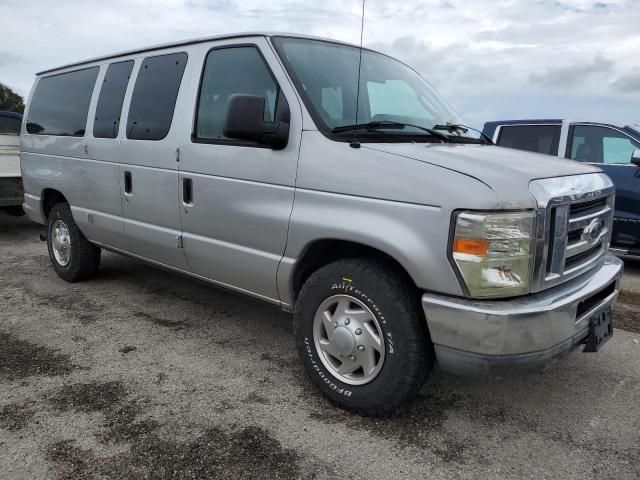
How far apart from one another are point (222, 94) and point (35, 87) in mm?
3381

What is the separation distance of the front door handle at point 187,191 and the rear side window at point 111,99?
1121mm

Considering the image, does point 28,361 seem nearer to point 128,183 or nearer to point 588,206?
point 128,183

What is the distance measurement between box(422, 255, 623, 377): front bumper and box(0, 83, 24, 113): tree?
42563mm

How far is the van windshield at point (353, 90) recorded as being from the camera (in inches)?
121

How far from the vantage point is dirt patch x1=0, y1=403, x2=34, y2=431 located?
275 cm

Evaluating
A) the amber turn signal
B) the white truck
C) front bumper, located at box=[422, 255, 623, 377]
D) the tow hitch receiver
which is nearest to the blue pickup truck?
the tow hitch receiver

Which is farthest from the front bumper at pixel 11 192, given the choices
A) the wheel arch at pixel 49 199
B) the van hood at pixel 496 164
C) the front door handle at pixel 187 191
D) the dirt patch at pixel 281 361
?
the van hood at pixel 496 164

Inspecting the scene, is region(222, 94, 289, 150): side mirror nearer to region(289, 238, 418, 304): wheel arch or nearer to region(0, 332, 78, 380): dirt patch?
region(289, 238, 418, 304): wheel arch

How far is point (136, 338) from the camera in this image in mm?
3965

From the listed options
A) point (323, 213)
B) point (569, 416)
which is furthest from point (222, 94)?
point (569, 416)

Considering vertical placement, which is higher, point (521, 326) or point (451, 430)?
point (521, 326)

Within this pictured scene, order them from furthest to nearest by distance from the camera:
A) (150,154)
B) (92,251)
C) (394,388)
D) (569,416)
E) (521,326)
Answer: (92,251) < (150,154) < (569,416) < (394,388) < (521,326)

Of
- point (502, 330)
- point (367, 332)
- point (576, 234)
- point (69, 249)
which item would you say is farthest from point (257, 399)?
point (69, 249)

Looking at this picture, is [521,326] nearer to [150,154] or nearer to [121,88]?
[150,154]
